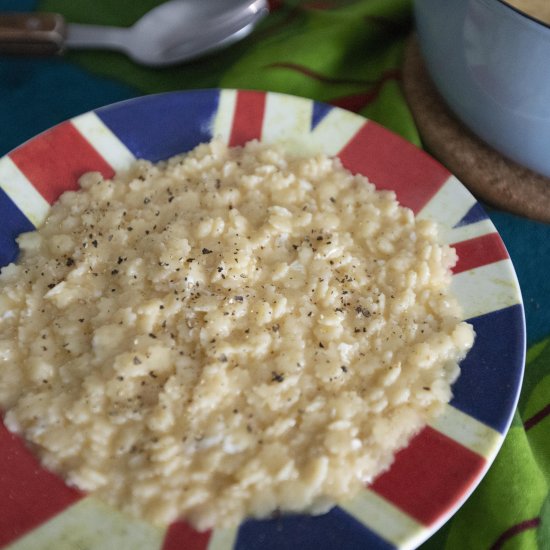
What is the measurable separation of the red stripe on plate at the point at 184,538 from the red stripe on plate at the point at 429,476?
23cm

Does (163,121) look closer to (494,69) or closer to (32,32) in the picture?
(32,32)

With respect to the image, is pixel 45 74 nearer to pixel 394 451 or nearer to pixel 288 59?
pixel 288 59

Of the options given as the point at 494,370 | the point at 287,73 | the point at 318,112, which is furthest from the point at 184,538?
the point at 287,73

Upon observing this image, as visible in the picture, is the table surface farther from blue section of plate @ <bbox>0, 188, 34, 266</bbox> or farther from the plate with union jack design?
blue section of plate @ <bbox>0, 188, 34, 266</bbox>

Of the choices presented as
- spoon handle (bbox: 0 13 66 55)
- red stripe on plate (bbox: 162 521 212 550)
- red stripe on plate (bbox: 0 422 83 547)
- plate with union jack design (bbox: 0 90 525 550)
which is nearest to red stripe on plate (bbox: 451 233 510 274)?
plate with union jack design (bbox: 0 90 525 550)

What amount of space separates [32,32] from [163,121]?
1.46 feet

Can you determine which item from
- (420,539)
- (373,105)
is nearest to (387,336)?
(420,539)

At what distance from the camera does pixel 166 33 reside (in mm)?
1594

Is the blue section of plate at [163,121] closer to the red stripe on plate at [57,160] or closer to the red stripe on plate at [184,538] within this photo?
the red stripe on plate at [57,160]

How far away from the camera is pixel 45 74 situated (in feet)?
5.17

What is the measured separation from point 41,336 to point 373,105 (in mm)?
834

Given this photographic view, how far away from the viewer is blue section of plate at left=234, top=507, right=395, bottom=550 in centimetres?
88

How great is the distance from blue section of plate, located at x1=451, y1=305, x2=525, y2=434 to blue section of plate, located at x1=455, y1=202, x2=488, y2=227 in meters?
0.18

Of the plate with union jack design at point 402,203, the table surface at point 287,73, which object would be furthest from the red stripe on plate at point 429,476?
the table surface at point 287,73
